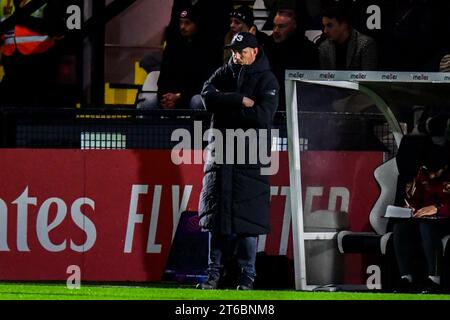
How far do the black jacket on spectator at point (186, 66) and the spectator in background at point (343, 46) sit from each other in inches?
Result: 37.5

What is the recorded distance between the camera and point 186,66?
632 inches

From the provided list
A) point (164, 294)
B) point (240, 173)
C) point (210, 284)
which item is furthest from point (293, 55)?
point (164, 294)

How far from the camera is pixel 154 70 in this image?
16.5 metres

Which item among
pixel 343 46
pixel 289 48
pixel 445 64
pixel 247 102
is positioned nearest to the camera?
pixel 247 102

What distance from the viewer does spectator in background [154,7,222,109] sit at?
1608cm

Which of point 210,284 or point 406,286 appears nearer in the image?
point 406,286

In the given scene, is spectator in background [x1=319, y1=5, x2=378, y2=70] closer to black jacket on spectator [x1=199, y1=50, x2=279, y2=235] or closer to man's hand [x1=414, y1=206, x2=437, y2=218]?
black jacket on spectator [x1=199, y1=50, x2=279, y2=235]

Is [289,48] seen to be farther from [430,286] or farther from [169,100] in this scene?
[430,286]

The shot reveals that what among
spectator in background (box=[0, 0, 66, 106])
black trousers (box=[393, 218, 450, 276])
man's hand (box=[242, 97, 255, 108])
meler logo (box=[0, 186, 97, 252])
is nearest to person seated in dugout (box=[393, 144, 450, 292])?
black trousers (box=[393, 218, 450, 276])

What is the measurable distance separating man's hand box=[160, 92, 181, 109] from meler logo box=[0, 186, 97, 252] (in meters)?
1.06

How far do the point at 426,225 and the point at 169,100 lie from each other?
2.95 m

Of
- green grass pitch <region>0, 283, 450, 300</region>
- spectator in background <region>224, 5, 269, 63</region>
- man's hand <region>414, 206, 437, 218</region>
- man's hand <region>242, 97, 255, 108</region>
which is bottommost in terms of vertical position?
green grass pitch <region>0, 283, 450, 300</region>
